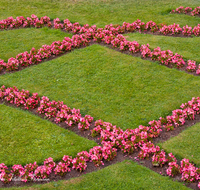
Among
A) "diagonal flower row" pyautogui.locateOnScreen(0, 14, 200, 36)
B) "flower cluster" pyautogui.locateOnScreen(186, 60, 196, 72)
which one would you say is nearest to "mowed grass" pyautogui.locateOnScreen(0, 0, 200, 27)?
"diagonal flower row" pyautogui.locateOnScreen(0, 14, 200, 36)

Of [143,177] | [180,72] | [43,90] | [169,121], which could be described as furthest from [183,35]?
[143,177]

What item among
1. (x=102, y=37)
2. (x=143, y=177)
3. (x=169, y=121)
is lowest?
(x=143, y=177)

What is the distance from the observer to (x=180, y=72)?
13.7 meters

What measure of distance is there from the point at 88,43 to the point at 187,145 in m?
9.09

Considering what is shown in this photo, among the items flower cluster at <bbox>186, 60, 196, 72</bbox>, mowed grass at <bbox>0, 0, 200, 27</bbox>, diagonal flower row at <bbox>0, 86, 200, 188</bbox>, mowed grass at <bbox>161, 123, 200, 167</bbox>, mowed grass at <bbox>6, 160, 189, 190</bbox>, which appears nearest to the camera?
mowed grass at <bbox>6, 160, 189, 190</bbox>

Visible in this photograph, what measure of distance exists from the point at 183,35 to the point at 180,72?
407cm

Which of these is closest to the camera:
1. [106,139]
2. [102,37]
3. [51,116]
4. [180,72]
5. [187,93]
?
[106,139]

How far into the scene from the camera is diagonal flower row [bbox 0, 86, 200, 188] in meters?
9.01

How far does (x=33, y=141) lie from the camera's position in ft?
34.2

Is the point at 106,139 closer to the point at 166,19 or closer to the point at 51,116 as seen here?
the point at 51,116

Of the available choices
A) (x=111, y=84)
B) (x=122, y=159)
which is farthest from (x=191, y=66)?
(x=122, y=159)

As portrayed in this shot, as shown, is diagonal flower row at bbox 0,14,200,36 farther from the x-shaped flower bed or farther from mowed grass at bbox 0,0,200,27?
the x-shaped flower bed

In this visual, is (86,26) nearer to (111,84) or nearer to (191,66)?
(111,84)

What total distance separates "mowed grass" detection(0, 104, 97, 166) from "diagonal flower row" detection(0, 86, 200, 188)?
15.0 inches
